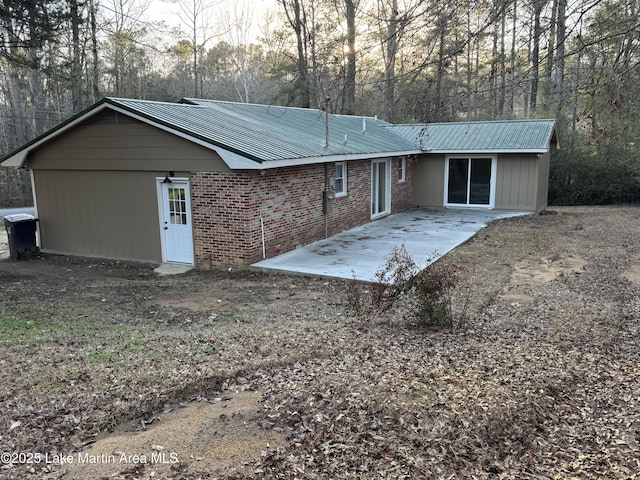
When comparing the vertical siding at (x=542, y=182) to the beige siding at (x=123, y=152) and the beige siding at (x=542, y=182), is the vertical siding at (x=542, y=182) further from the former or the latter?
the beige siding at (x=123, y=152)

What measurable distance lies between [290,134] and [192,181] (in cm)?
352

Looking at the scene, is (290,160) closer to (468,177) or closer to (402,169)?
(402,169)

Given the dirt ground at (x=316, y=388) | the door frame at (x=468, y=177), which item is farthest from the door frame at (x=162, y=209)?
the door frame at (x=468, y=177)

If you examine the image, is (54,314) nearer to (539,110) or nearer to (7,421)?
(7,421)

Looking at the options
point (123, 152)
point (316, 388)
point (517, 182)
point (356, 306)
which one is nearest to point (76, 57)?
point (123, 152)

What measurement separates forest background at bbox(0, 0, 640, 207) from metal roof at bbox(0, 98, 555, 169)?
45.5 inches

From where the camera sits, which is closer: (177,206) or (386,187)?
(177,206)

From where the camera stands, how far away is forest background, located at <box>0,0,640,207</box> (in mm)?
6531

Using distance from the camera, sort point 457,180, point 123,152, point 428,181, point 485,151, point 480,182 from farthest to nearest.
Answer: point 428,181, point 457,180, point 480,182, point 485,151, point 123,152

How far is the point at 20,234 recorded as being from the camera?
12539mm

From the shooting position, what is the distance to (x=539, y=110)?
965 inches

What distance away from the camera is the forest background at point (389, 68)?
21.4 feet

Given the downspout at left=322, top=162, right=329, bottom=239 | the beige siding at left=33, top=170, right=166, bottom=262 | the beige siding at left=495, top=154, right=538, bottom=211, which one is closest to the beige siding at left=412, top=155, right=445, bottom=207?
the beige siding at left=495, top=154, right=538, bottom=211

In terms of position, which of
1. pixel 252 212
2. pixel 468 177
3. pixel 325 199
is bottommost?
pixel 252 212
